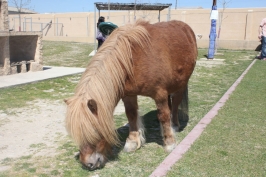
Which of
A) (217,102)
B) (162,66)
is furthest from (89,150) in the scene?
(217,102)

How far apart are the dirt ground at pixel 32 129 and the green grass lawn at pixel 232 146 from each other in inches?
72.5

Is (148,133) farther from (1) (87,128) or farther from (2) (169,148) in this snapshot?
(1) (87,128)

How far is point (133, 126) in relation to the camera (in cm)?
390

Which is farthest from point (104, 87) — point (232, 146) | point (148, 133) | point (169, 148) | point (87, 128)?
point (232, 146)

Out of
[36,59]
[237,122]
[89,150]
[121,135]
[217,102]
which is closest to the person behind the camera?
[89,150]

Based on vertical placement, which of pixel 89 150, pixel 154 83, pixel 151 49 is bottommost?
pixel 89 150

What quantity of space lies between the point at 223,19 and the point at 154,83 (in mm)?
21945

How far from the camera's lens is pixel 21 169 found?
3268mm

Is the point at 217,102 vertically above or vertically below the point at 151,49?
below

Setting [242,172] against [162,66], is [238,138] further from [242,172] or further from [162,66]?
[162,66]

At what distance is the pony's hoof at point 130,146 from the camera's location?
12.2 feet

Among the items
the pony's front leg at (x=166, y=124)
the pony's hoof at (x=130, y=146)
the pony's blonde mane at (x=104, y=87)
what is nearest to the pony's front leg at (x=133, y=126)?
the pony's hoof at (x=130, y=146)

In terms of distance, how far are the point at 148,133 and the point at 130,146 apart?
0.76m

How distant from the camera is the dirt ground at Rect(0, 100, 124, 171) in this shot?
12.6 ft
